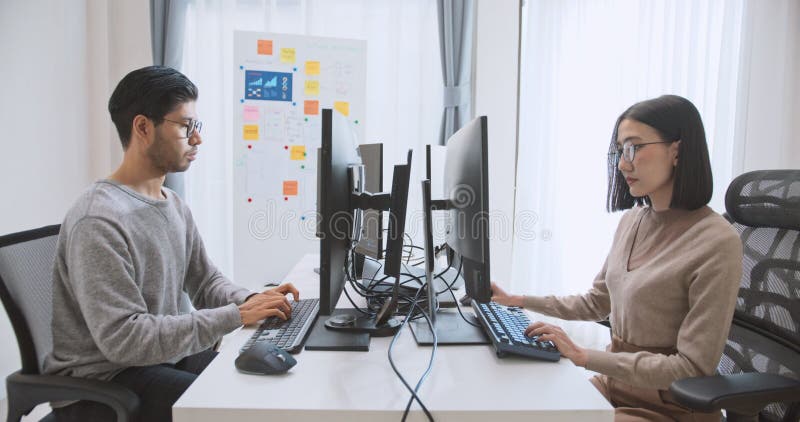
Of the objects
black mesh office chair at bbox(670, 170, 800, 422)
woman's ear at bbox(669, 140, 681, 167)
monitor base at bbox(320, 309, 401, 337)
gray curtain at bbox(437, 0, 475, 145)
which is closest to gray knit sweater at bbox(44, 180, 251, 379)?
monitor base at bbox(320, 309, 401, 337)

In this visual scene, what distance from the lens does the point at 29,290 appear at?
108 centimetres

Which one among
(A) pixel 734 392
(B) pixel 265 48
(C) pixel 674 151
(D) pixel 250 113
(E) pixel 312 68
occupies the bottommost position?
(A) pixel 734 392

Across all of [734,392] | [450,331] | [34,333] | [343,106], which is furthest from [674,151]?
[343,106]

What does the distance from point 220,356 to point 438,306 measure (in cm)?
64

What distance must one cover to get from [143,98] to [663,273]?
1.46 meters

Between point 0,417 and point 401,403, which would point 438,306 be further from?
point 0,417

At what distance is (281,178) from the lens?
2721 millimetres

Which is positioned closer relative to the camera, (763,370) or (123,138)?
(763,370)

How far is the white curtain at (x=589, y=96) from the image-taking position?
2561 mm

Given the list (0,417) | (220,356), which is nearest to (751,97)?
(220,356)

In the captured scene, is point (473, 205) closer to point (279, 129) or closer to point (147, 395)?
point (147, 395)

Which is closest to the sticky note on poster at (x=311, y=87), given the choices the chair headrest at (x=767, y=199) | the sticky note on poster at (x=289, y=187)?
the sticky note on poster at (x=289, y=187)

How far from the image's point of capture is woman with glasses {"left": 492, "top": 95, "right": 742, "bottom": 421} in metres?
0.97

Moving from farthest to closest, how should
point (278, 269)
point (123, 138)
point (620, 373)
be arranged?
1. point (278, 269)
2. point (123, 138)
3. point (620, 373)
